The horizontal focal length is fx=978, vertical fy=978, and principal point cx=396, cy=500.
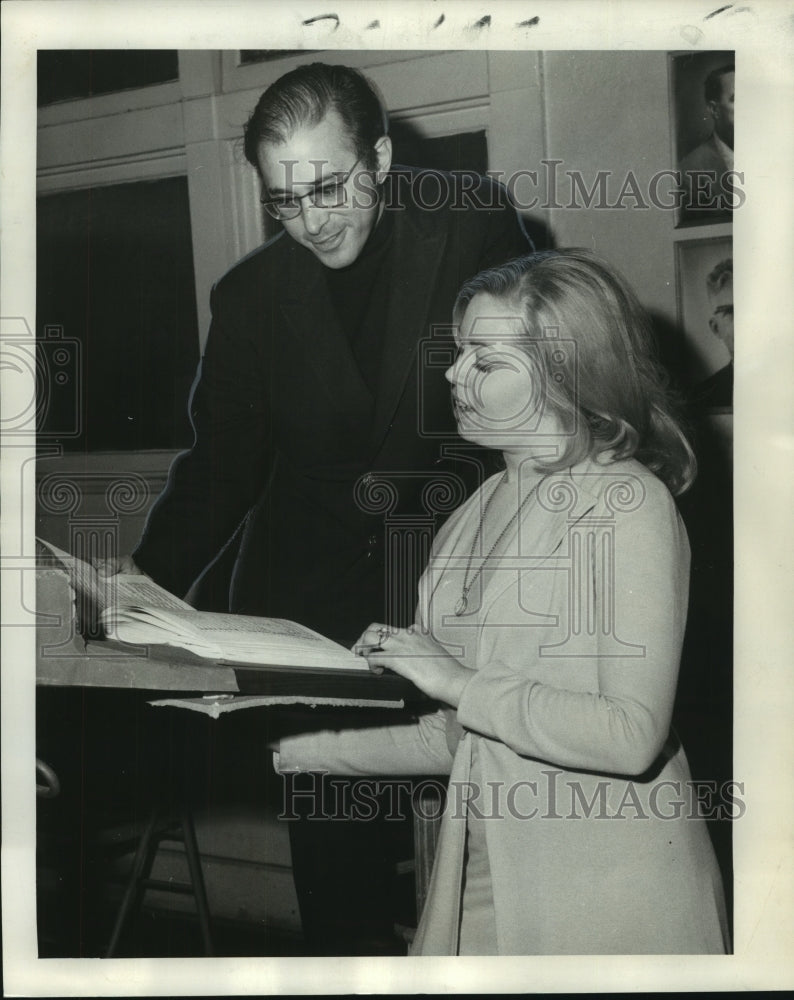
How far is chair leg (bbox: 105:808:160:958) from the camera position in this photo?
1.76m

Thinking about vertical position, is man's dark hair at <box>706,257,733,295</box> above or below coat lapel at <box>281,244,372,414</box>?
above

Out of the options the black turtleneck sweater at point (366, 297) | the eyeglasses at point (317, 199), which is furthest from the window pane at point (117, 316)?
the black turtleneck sweater at point (366, 297)

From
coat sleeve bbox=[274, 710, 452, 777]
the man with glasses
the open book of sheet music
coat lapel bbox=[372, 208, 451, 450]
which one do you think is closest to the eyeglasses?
the man with glasses

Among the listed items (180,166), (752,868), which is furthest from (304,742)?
(180,166)

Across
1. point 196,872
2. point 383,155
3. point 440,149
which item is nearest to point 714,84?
point 440,149

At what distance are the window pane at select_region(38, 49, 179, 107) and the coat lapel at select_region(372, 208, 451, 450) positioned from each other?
513 mm

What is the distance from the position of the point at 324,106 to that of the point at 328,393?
0.51 m

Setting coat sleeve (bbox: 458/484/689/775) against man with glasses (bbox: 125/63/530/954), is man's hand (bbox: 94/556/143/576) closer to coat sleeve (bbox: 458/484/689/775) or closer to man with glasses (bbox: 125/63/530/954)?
man with glasses (bbox: 125/63/530/954)

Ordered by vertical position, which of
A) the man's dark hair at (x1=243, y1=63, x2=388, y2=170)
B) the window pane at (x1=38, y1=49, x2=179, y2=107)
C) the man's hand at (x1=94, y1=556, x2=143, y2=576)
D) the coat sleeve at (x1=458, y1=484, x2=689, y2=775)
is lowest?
the coat sleeve at (x1=458, y1=484, x2=689, y2=775)

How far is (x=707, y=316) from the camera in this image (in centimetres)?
175

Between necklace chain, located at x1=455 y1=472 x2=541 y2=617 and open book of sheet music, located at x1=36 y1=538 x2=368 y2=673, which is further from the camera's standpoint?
necklace chain, located at x1=455 y1=472 x2=541 y2=617

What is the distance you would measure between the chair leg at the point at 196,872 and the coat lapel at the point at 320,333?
2.60 feet

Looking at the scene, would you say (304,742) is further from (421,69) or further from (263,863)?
(421,69)

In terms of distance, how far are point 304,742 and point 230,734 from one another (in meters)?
0.14
